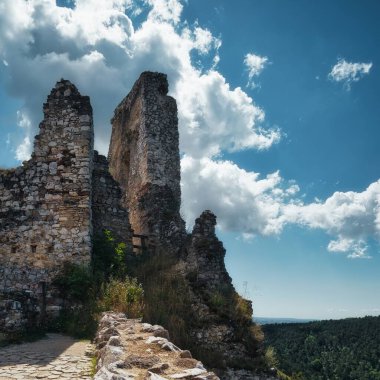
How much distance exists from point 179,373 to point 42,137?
33.4 feet

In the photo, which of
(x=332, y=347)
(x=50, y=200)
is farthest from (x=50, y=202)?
(x=332, y=347)

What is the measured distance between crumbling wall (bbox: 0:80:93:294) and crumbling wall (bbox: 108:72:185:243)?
4249 millimetres

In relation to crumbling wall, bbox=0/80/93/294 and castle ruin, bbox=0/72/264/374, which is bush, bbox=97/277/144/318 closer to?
castle ruin, bbox=0/72/264/374

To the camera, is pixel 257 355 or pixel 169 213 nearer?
pixel 257 355

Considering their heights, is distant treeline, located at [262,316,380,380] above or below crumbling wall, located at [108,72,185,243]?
below

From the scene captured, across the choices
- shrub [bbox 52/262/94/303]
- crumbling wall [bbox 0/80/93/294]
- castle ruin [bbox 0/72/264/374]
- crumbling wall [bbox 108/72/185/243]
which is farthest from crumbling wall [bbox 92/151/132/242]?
shrub [bbox 52/262/94/303]

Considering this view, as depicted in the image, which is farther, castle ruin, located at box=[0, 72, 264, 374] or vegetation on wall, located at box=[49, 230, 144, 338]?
castle ruin, located at box=[0, 72, 264, 374]

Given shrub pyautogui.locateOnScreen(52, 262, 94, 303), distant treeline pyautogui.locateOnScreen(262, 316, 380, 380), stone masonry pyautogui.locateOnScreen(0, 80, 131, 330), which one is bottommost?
distant treeline pyautogui.locateOnScreen(262, 316, 380, 380)

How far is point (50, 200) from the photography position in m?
12.1

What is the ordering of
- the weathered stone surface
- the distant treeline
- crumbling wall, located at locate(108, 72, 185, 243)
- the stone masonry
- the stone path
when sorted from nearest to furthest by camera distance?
the weathered stone surface, the stone path, the stone masonry, crumbling wall, located at locate(108, 72, 185, 243), the distant treeline

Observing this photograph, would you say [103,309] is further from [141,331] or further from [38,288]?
[141,331]

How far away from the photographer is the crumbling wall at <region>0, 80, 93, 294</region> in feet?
38.1

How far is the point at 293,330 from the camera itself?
75.4 meters

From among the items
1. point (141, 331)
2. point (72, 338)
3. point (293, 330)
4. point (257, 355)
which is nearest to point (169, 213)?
point (257, 355)
